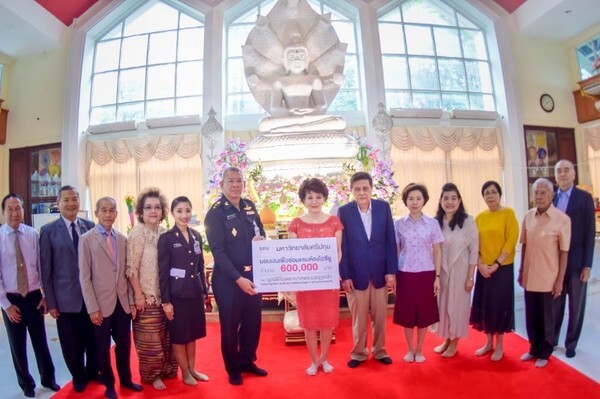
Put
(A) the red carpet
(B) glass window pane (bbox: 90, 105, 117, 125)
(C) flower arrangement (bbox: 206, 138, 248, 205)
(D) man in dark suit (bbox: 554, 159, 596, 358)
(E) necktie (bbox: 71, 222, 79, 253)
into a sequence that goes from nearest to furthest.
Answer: (A) the red carpet
(E) necktie (bbox: 71, 222, 79, 253)
(D) man in dark suit (bbox: 554, 159, 596, 358)
(C) flower arrangement (bbox: 206, 138, 248, 205)
(B) glass window pane (bbox: 90, 105, 117, 125)

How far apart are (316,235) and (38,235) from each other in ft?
6.05

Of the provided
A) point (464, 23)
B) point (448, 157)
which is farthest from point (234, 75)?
point (464, 23)

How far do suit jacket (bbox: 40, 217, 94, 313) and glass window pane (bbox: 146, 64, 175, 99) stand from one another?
8086 mm

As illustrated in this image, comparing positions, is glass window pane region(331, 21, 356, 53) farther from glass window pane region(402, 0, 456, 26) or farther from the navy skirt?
the navy skirt

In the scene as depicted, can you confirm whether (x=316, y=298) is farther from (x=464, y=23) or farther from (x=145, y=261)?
(x=464, y=23)

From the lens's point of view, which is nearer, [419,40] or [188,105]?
[188,105]

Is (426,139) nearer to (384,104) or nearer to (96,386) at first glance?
(384,104)

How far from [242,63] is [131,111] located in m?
3.14

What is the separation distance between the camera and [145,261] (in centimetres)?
225

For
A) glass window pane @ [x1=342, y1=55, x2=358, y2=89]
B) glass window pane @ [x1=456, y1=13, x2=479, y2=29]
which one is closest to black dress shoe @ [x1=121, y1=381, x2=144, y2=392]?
glass window pane @ [x1=342, y1=55, x2=358, y2=89]

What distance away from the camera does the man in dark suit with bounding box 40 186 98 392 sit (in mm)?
2213

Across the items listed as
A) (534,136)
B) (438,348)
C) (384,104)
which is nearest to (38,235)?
(438,348)

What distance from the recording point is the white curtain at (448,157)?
8898 millimetres

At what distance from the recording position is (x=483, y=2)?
9234 millimetres
